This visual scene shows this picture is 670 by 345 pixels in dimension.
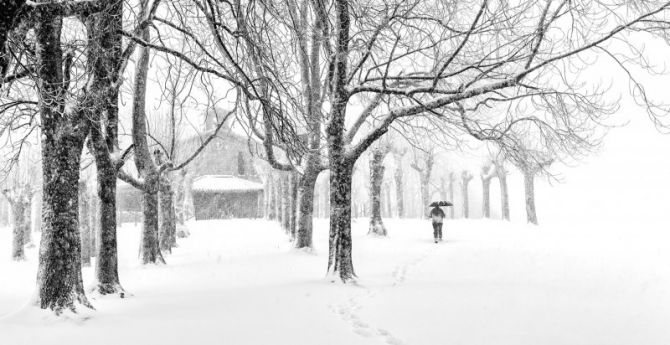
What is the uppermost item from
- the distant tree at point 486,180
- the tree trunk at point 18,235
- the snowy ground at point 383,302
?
the distant tree at point 486,180

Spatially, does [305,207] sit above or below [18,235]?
above

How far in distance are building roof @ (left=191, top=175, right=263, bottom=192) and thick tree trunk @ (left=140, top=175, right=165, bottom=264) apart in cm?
2524

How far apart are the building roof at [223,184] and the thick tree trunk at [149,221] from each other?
2524cm

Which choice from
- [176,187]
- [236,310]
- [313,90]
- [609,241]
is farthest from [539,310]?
[176,187]

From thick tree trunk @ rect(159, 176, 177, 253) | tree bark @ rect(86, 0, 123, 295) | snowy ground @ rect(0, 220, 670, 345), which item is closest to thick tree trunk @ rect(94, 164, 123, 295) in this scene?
tree bark @ rect(86, 0, 123, 295)

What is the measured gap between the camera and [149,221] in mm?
12797

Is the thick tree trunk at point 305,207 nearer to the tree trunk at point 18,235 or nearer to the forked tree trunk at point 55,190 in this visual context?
the forked tree trunk at point 55,190

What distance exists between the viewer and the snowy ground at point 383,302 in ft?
17.5

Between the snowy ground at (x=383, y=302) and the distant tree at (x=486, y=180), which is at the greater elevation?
the distant tree at (x=486, y=180)

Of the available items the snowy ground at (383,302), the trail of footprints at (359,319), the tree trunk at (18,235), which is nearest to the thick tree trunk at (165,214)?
the snowy ground at (383,302)

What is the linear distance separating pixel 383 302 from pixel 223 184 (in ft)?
110

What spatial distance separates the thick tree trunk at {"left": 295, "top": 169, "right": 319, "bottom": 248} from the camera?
14.1m

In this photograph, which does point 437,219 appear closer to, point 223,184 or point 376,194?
point 376,194

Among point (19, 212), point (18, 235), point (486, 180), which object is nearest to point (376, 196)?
point (18, 235)
